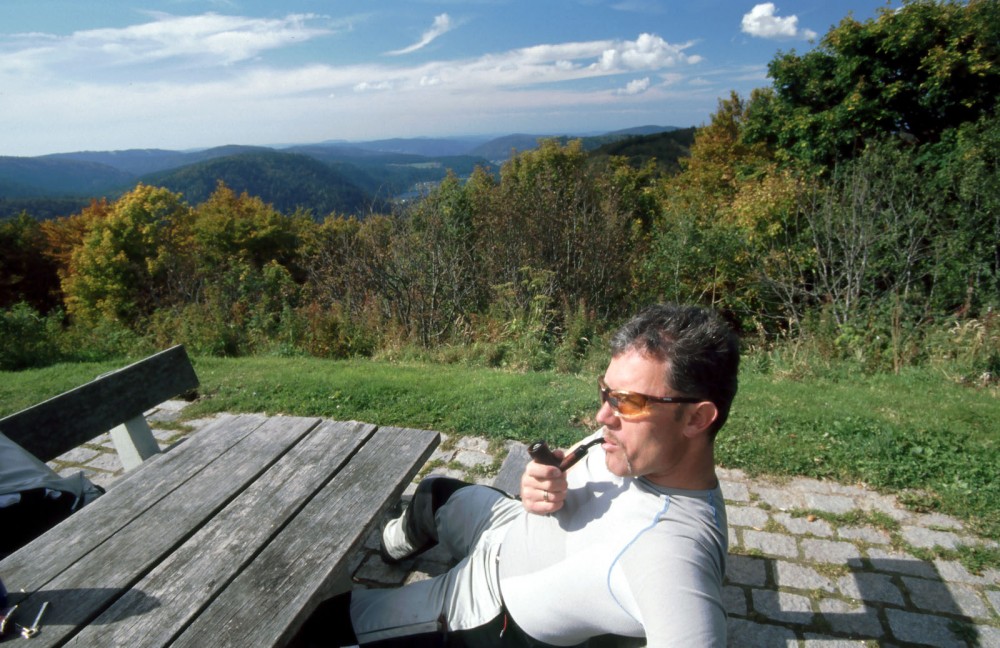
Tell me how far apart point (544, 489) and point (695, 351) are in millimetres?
577

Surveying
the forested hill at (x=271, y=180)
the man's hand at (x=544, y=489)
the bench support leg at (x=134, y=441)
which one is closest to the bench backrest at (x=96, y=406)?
Result: the bench support leg at (x=134, y=441)

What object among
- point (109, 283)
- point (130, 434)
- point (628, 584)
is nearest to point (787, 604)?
point (628, 584)

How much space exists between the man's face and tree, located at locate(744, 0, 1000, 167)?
15.9m

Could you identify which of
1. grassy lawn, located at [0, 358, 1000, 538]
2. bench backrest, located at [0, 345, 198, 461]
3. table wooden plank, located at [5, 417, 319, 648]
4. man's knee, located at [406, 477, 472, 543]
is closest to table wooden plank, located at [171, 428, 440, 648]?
man's knee, located at [406, 477, 472, 543]

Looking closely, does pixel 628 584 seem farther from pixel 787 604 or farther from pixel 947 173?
pixel 947 173

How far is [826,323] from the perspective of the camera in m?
6.73

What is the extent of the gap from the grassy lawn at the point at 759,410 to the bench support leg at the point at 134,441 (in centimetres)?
136

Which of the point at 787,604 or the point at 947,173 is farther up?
the point at 947,173

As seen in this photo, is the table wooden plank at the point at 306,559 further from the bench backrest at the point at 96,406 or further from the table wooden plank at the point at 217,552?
the bench backrest at the point at 96,406

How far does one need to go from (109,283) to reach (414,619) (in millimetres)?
46719

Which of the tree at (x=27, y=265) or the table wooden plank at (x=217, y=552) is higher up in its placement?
the table wooden plank at (x=217, y=552)

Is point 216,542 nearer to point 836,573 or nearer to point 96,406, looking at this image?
point 96,406

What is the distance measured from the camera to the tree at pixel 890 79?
50.2 ft

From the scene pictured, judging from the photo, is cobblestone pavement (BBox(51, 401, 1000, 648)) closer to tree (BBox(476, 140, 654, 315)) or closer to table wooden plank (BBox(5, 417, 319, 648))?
table wooden plank (BBox(5, 417, 319, 648))
